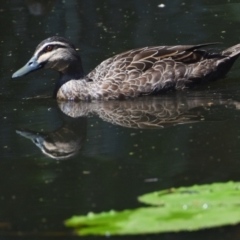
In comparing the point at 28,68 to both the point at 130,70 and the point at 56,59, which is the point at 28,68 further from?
the point at 130,70

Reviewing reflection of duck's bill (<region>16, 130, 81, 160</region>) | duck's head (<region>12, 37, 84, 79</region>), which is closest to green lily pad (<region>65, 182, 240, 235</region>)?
reflection of duck's bill (<region>16, 130, 81, 160</region>)

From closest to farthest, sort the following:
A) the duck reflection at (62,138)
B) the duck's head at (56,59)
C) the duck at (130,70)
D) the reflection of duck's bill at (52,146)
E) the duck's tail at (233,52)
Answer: the reflection of duck's bill at (52,146), the duck reflection at (62,138), the duck at (130,70), the duck's head at (56,59), the duck's tail at (233,52)

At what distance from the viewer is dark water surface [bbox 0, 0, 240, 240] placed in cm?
799

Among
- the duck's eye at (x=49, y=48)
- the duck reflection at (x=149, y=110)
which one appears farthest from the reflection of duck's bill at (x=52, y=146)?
the duck's eye at (x=49, y=48)

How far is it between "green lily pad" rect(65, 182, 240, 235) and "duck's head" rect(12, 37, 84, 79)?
5577 millimetres

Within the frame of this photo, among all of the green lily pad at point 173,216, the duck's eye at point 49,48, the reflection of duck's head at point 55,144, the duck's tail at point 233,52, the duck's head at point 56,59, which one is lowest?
the duck's tail at point 233,52

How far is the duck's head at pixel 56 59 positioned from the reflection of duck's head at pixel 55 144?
2080 mm

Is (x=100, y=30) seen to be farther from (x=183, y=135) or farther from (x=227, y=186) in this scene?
(x=227, y=186)

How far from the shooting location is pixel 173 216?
661cm

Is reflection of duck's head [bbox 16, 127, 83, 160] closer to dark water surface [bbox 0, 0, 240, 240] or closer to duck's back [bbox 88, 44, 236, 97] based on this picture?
dark water surface [bbox 0, 0, 240, 240]

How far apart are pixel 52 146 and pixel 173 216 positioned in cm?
353

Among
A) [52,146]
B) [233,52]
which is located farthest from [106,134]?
[233,52]

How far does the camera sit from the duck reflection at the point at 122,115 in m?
10.0

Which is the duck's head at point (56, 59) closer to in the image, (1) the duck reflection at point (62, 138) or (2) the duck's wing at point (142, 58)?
(2) the duck's wing at point (142, 58)
